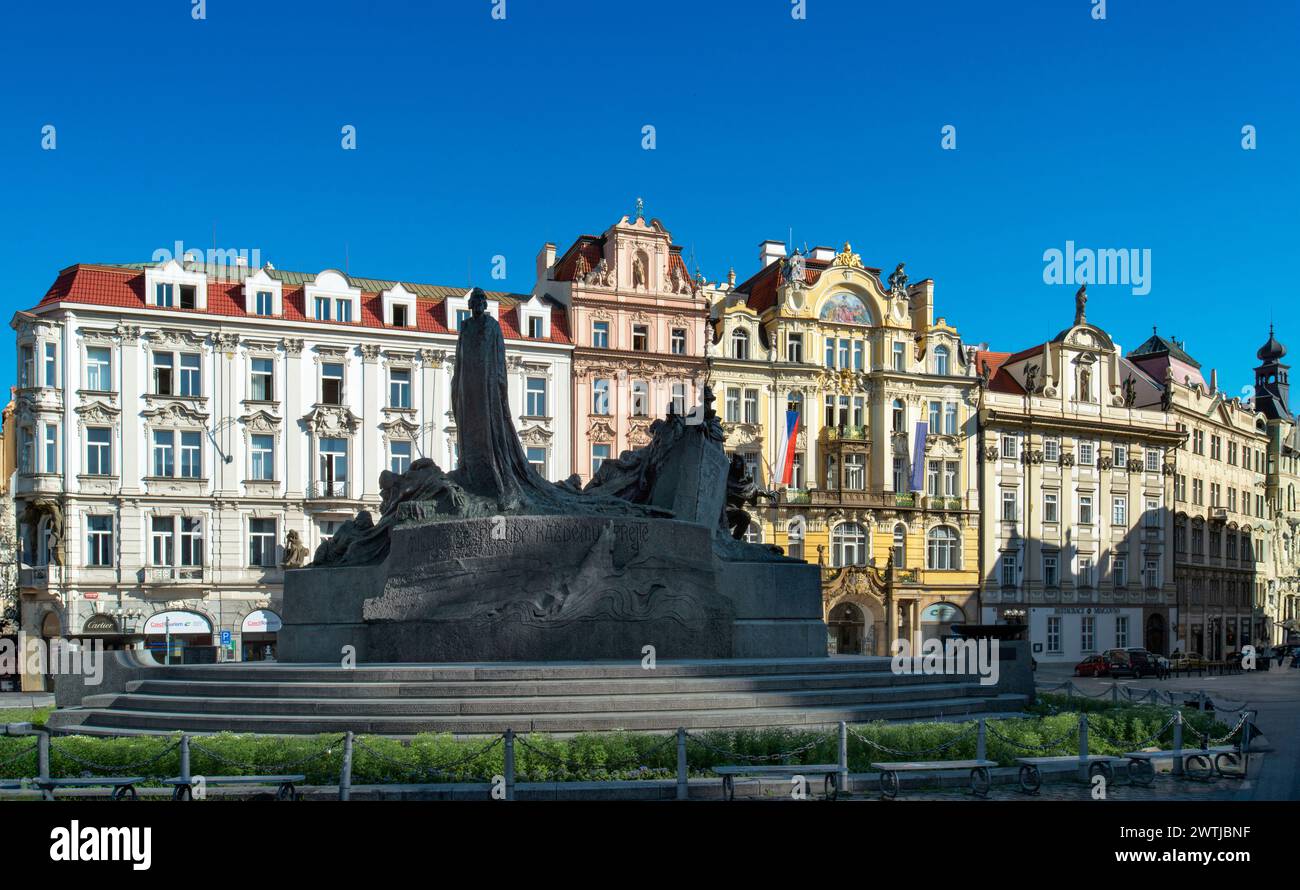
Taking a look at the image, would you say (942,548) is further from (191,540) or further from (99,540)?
(99,540)

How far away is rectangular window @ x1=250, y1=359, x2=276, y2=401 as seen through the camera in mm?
46247

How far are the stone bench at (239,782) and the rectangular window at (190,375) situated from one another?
114 ft

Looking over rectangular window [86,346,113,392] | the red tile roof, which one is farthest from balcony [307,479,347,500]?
rectangular window [86,346,113,392]

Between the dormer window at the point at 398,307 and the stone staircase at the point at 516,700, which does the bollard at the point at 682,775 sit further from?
the dormer window at the point at 398,307

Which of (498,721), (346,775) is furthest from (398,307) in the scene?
(346,775)

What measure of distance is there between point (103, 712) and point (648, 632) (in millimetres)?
7171

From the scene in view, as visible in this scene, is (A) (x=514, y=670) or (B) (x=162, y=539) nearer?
(A) (x=514, y=670)

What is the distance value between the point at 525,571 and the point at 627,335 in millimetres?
34342

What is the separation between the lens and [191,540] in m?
45.0

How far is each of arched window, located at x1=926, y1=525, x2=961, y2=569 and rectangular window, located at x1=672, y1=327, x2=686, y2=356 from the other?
13.7m

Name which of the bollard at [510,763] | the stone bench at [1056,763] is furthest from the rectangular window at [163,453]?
the stone bench at [1056,763]

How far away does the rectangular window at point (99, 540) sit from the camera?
43.4 m

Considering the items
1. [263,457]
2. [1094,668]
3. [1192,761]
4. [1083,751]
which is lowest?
[1094,668]
